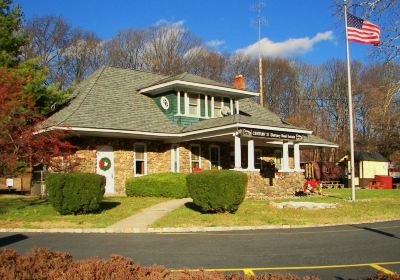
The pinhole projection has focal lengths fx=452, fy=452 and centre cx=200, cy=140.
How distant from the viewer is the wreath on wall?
24.5m

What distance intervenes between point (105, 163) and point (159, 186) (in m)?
3.78

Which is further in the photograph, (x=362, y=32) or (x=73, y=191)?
(x=362, y=32)

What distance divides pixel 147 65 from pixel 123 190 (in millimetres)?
34186

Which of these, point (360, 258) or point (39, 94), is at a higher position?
point (39, 94)

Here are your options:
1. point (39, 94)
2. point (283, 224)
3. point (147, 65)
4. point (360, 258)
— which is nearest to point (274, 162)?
point (39, 94)

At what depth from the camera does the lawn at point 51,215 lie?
13984mm

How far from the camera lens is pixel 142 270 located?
561 cm

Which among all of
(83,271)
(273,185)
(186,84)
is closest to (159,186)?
(273,185)

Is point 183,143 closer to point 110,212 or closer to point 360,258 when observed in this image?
point 110,212

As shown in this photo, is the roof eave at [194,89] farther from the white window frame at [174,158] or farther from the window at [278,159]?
the window at [278,159]

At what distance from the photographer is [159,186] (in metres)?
22.8

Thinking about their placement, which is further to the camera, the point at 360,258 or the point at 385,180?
the point at 385,180

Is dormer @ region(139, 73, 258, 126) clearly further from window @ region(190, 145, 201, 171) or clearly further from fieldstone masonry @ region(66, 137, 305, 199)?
fieldstone masonry @ region(66, 137, 305, 199)

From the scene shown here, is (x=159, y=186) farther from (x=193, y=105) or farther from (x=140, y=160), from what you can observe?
(x=193, y=105)
